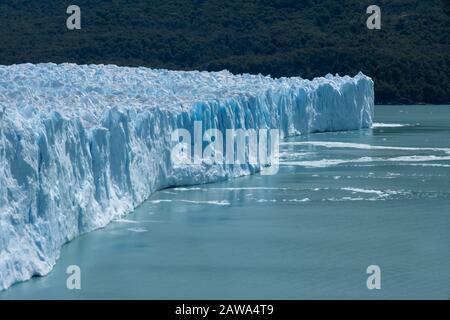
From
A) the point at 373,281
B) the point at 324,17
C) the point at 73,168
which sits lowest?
the point at 373,281

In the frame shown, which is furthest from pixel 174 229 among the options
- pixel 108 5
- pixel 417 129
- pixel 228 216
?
pixel 108 5

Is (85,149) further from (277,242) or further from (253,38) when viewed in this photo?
(253,38)

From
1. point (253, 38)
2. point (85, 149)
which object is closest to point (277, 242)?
point (85, 149)

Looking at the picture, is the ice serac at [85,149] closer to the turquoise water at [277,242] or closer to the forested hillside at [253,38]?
the turquoise water at [277,242]

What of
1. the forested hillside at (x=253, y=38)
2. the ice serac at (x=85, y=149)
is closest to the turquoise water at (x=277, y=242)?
the ice serac at (x=85, y=149)

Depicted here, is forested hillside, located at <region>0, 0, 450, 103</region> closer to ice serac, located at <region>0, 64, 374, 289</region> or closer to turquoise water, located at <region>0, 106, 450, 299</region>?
ice serac, located at <region>0, 64, 374, 289</region>

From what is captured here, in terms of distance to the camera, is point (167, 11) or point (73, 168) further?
Answer: point (167, 11)

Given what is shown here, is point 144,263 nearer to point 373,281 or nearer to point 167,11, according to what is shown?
point 373,281
